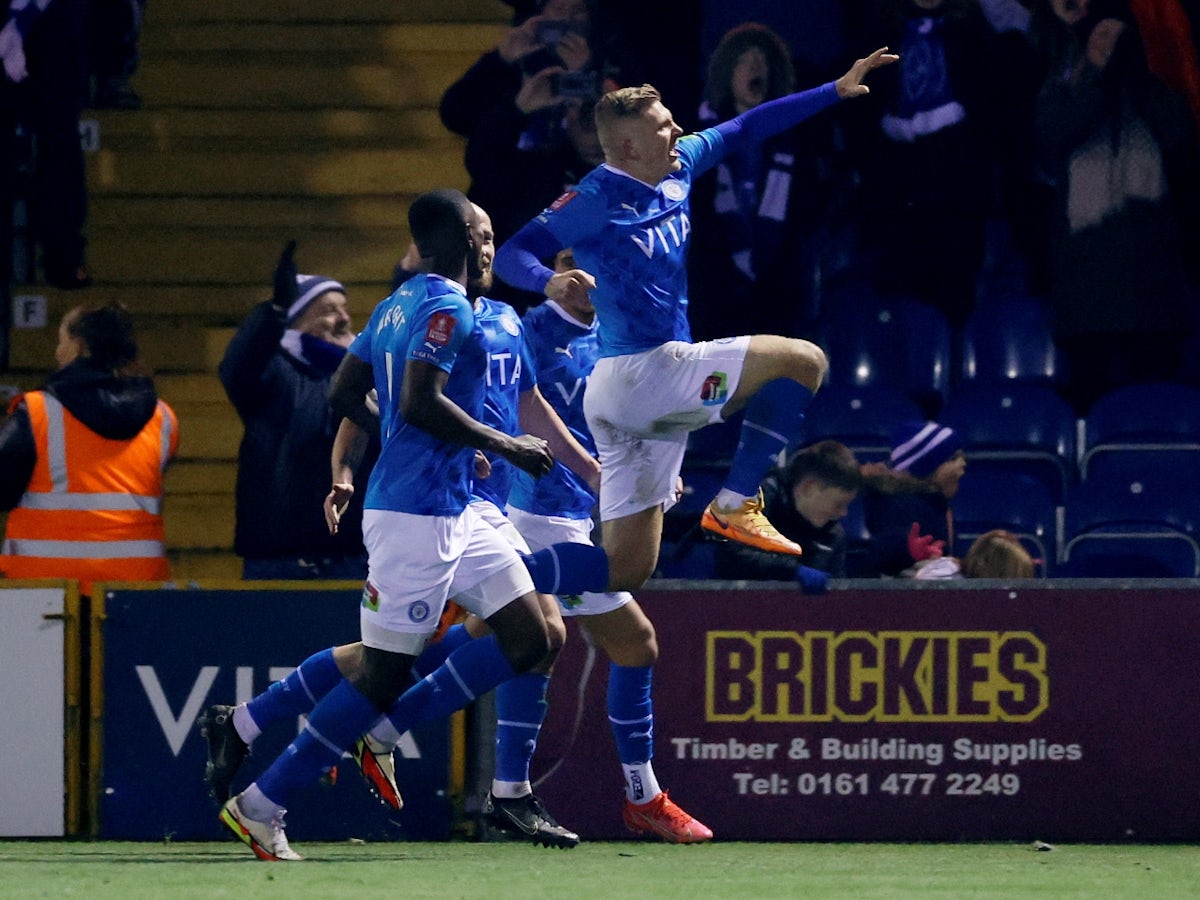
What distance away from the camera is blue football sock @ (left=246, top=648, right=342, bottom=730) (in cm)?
654

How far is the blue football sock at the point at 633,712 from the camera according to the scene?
22.9 feet

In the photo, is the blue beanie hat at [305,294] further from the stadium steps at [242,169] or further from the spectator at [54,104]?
the stadium steps at [242,169]

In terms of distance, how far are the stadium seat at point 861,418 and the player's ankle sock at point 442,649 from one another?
2.76 m

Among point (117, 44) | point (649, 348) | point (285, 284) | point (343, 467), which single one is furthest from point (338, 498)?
point (117, 44)

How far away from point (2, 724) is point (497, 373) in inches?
82.1

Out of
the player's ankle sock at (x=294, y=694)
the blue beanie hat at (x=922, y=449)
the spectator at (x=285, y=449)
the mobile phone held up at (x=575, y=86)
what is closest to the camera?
the player's ankle sock at (x=294, y=694)

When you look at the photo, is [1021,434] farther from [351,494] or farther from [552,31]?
[351,494]

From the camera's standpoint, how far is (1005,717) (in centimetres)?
723

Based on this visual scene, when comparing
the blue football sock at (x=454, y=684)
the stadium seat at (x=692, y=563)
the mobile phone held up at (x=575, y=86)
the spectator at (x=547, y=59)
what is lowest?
the blue football sock at (x=454, y=684)

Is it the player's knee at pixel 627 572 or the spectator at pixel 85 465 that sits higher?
the spectator at pixel 85 465

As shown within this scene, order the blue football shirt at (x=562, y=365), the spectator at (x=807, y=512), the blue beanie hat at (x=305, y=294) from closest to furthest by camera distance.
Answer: the blue football shirt at (x=562, y=365)
the spectator at (x=807, y=512)
the blue beanie hat at (x=305, y=294)

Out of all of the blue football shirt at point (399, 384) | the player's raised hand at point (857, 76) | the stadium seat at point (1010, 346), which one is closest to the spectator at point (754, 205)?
the stadium seat at point (1010, 346)

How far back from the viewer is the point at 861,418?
9547mm

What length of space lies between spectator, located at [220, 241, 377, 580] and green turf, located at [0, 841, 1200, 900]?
1308mm
